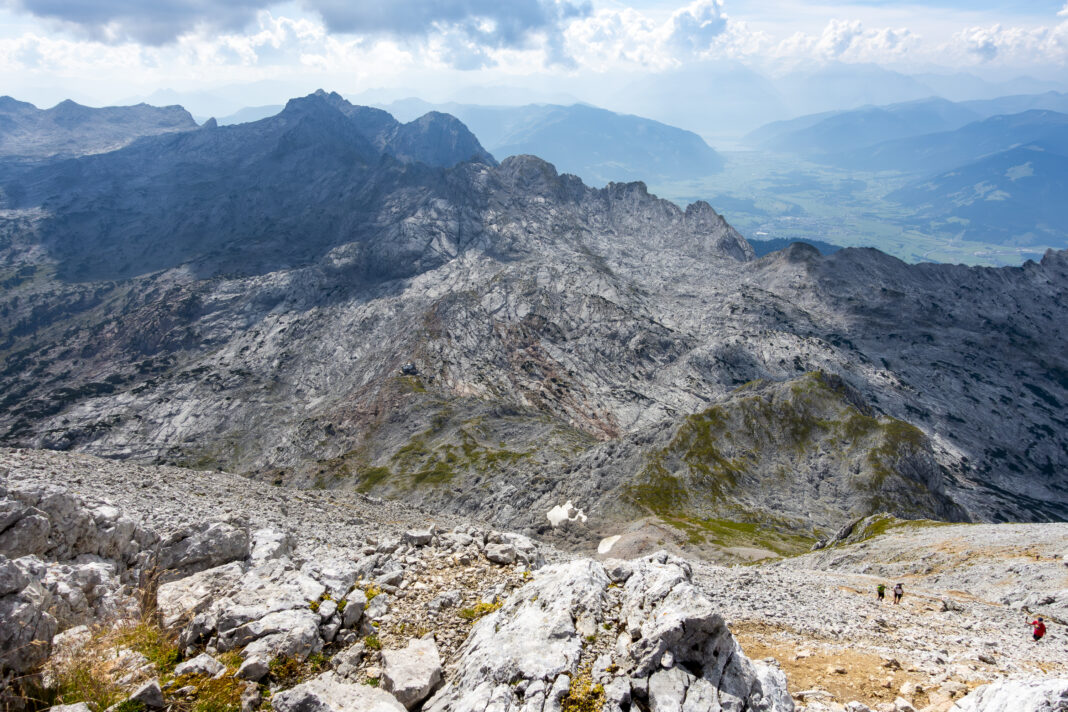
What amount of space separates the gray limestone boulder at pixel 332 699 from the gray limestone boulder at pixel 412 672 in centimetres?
32

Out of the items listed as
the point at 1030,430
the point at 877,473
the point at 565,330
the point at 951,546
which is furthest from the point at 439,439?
the point at 1030,430

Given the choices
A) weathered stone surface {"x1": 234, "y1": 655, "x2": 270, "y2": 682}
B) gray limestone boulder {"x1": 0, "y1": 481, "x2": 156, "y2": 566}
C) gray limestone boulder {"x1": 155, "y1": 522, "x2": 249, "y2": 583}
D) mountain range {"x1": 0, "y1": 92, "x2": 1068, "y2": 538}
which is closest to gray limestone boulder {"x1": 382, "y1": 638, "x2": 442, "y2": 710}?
weathered stone surface {"x1": 234, "y1": 655, "x2": 270, "y2": 682}

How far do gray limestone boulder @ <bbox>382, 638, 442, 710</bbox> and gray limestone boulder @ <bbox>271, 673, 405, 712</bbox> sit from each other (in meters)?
0.32

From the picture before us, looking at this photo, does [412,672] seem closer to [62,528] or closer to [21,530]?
[21,530]

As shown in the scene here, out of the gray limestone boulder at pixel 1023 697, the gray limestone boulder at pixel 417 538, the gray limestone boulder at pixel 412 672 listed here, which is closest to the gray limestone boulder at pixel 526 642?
the gray limestone boulder at pixel 412 672

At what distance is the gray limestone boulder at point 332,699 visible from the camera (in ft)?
37.9

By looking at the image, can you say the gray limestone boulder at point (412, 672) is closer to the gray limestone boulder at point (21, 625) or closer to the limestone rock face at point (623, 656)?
the limestone rock face at point (623, 656)

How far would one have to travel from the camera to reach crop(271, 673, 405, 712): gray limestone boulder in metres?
11.5

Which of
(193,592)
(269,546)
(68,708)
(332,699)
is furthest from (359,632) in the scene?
(269,546)

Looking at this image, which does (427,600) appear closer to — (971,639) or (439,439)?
(971,639)

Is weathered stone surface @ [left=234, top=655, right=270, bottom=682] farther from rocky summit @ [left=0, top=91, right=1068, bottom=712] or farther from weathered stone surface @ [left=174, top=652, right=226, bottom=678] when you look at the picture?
weathered stone surface @ [left=174, top=652, right=226, bottom=678]

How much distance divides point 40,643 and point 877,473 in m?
110

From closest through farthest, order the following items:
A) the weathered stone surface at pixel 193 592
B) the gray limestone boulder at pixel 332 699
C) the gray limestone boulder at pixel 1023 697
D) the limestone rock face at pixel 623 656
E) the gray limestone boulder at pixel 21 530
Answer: the gray limestone boulder at pixel 1023 697, the gray limestone boulder at pixel 332 699, the limestone rock face at pixel 623 656, the weathered stone surface at pixel 193 592, the gray limestone boulder at pixel 21 530

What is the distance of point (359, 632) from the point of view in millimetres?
15117
